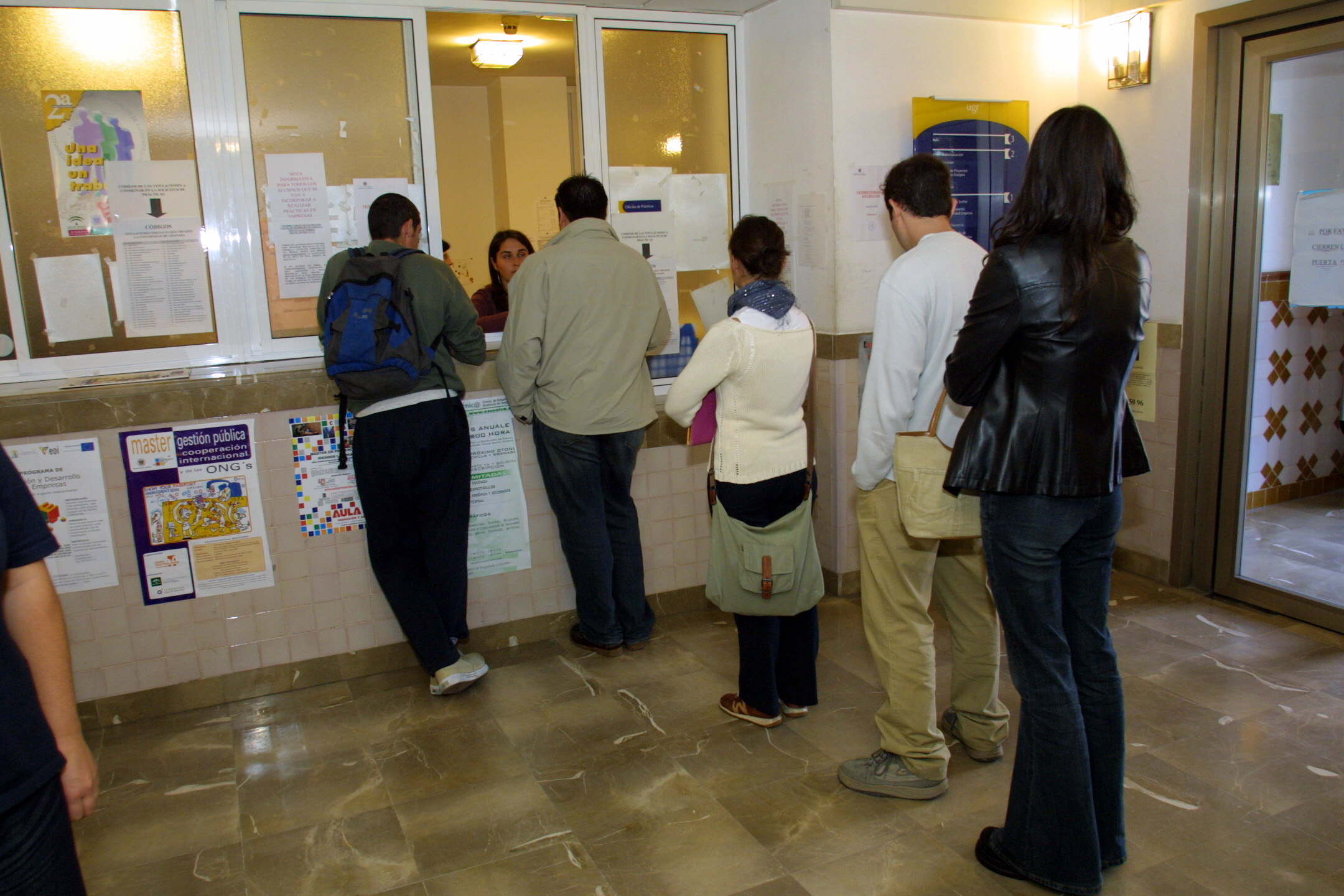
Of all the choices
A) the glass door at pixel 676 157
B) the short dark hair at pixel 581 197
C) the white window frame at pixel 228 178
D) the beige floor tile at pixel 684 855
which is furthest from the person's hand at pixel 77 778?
the glass door at pixel 676 157

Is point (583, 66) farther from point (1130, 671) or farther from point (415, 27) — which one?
point (1130, 671)

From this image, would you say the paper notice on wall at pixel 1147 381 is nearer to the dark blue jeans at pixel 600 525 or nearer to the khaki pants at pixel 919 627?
the khaki pants at pixel 919 627

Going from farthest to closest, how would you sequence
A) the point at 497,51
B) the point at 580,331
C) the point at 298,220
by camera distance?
the point at 497,51, the point at 298,220, the point at 580,331

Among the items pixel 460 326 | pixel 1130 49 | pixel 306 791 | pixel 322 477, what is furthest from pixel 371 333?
pixel 1130 49

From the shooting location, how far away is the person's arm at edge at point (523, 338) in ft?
11.6

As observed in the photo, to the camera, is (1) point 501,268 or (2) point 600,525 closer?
(2) point 600,525

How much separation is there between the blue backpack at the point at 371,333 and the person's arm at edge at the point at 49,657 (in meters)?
1.81

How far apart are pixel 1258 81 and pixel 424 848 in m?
4.05

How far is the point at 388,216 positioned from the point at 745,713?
80.8 inches

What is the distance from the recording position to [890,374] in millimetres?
2496

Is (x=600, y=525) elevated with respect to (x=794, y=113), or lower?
lower

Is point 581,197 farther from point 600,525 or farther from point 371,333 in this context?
point 600,525

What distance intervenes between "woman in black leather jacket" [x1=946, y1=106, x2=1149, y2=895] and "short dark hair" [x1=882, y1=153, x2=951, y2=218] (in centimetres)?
45

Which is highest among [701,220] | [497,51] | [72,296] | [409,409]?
[497,51]
